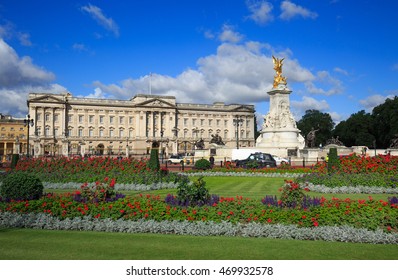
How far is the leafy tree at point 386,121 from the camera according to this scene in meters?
76.1

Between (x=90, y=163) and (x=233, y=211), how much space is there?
1389 cm

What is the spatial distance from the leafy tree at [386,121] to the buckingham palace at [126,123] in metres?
30.8

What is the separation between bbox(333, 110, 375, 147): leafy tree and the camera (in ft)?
274

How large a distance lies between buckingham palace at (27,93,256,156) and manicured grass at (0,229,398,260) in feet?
279

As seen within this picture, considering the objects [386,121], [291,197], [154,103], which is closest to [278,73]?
[291,197]

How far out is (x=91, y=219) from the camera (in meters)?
10.4

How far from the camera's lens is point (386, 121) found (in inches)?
3216

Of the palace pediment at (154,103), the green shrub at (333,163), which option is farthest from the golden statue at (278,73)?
the palace pediment at (154,103)

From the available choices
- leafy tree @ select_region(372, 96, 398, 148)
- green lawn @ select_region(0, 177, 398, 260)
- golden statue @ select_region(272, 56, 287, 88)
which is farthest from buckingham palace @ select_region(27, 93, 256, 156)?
green lawn @ select_region(0, 177, 398, 260)

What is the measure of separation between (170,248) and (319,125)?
4260 inches

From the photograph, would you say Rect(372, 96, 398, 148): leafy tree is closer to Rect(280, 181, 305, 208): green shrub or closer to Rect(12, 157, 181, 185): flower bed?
Rect(12, 157, 181, 185): flower bed

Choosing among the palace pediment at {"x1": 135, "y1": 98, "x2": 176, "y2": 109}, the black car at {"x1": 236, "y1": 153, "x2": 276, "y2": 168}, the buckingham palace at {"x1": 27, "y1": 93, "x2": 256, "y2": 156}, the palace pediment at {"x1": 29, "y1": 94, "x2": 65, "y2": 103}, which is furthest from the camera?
the palace pediment at {"x1": 135, "y1": 98, "x2": 176, "y2": 109}

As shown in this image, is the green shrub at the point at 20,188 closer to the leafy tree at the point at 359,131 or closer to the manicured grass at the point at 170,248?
the manicured grass at the point at 170,248

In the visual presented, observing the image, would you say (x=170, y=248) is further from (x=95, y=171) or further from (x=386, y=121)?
(x=386, y=121)
